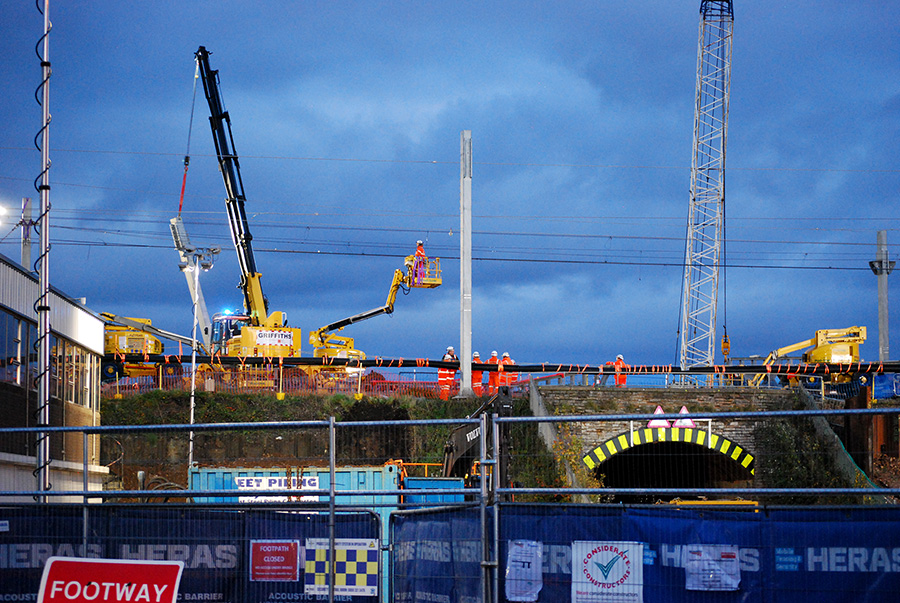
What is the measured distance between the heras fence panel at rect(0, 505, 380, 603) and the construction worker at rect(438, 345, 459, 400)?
24876 mm

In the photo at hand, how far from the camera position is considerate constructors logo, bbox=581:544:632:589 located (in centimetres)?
930

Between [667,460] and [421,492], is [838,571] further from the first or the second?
[667,460]

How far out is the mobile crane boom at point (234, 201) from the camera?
4191 cm

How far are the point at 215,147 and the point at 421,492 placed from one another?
3533 centimetres

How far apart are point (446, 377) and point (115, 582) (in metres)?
27.4

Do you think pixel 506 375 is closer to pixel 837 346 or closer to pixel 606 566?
pixel 837 346

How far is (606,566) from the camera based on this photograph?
9.34 m

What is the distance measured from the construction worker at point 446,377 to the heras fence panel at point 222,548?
24.9 metres

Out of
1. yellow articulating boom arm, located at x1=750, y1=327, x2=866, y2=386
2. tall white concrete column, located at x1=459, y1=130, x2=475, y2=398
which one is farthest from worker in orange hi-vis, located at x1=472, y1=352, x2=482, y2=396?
yellow articulating boom arm, located at x1=750, y1=327, x2=866, y2=386

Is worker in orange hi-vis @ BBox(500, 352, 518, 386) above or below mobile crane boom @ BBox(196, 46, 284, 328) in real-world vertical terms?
below

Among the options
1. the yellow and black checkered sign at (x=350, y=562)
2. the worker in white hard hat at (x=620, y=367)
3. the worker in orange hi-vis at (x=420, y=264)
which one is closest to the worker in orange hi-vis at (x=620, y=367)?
the worker in white hard hat at (x=620, y=367)

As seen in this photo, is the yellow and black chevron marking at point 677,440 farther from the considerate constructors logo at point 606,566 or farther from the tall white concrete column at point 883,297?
the considerate constructors logo at point 606,566

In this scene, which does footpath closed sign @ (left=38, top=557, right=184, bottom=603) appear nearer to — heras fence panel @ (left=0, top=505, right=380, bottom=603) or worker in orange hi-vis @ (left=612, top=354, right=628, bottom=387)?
heras fence panel @ (left=0, top=505, right=380, bottom=603)

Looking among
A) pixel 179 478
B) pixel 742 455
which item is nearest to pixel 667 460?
pixel 742 455
